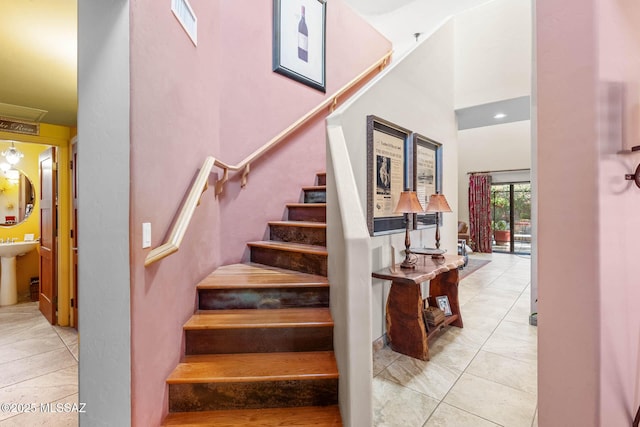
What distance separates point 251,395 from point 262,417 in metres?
0.13

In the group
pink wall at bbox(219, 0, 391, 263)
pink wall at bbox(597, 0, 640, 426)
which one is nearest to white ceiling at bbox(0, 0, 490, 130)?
pink wall at bbox(219, 0, 391, 263)

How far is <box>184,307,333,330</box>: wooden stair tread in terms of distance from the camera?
5.87ft

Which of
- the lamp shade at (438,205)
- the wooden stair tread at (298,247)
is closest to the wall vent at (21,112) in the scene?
the wooden stair tread at (298,247)

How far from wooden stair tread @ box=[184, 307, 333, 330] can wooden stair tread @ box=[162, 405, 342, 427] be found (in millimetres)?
441

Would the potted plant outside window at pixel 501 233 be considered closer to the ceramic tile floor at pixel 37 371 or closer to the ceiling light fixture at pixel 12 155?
the ceramic tile floor at pixel 37 371

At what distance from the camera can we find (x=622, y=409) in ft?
3.84

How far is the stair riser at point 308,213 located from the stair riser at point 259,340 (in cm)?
125

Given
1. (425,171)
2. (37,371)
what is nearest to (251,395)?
(37,371)

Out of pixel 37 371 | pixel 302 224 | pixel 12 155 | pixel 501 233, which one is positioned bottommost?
pixel 37 371

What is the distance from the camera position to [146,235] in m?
1.36

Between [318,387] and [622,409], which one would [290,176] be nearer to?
[318,387]

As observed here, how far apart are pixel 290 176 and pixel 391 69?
1.48 m

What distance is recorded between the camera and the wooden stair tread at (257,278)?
2.04 meters

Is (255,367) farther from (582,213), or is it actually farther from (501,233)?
(501,233)
